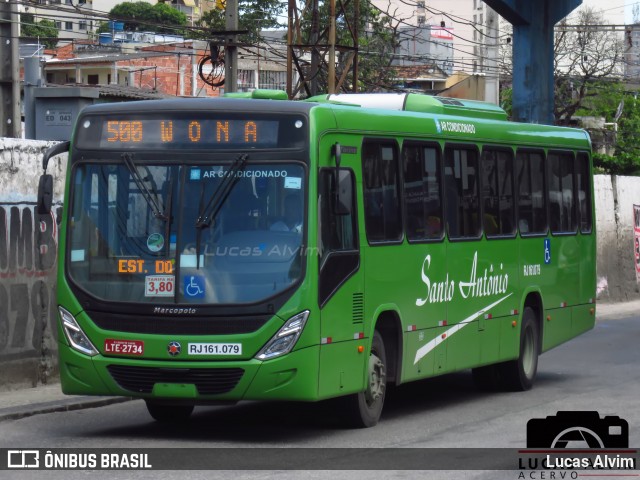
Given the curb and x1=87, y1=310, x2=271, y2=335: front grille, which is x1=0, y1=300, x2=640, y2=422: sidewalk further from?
x1=87, y1=310, x2=271, y2=335: front grille

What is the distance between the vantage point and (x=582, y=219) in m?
16.7

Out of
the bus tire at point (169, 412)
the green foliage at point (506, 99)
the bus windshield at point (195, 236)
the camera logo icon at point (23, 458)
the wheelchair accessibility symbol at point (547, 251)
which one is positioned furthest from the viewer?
the green foliage at point (506, 99)

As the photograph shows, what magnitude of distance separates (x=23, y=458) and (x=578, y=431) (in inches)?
176

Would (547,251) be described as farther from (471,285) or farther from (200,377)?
(200,377)

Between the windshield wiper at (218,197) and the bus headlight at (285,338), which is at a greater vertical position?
the windshield wiper at (218,197)

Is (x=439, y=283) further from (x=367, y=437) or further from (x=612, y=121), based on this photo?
(x=612, y=121)

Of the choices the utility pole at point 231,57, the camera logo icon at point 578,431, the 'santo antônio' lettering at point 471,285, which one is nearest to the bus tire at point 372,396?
the 'santo antônio' lettering at point 471,285

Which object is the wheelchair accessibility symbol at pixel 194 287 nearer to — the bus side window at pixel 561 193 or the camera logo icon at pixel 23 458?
the camera logo icon at pixel 23 458

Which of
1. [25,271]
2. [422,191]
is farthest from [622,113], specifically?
[422,191]

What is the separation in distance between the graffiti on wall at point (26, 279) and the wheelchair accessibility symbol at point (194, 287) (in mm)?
4211

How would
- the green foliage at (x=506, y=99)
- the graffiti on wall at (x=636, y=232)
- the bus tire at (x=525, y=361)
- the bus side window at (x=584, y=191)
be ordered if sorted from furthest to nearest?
the green foliage at (x=506, y=99) < the graffiti on wall at (x=636, y=232) < the bus side window at (x=584, y=191) < the bus tire at (x=525, y=361)

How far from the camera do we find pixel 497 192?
1403 centimetres

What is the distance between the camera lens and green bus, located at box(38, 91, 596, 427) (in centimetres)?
1008

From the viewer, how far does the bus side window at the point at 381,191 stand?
11219 millimetres
